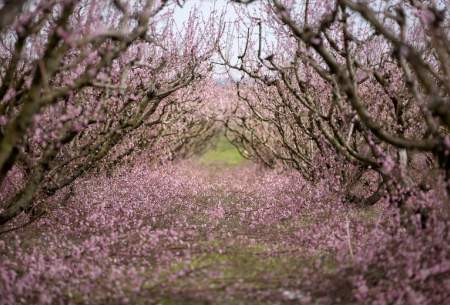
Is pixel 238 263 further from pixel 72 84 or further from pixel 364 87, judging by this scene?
pixel 364 87

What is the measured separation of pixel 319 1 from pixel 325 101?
3595 millimetres

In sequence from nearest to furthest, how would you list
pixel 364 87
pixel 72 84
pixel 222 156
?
pixel 72 84 < pixel 364 87 < pixel 222 156

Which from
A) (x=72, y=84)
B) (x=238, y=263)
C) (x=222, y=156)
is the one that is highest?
(x=222, y=156)

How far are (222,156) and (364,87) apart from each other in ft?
111

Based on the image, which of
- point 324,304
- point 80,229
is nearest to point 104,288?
point 324,304

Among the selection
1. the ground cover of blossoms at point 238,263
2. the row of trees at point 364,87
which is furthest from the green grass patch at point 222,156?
the ground cover of blossoms at point 238,263

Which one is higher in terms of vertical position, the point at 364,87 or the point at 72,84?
the point at 364,87

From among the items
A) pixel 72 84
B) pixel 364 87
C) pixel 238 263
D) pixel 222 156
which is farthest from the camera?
pixel 222 156

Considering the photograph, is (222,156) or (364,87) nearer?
(364,87)

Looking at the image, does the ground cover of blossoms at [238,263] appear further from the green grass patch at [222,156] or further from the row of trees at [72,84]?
the green grass patch at [222,156]

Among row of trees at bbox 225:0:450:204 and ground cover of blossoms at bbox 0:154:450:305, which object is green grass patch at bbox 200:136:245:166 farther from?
ground cover of blossoms at bbox 0:154:450:305

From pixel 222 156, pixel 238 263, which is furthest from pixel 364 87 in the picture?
pixel 222 156

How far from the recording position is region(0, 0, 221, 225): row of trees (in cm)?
688

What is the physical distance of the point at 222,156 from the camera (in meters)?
48.7
